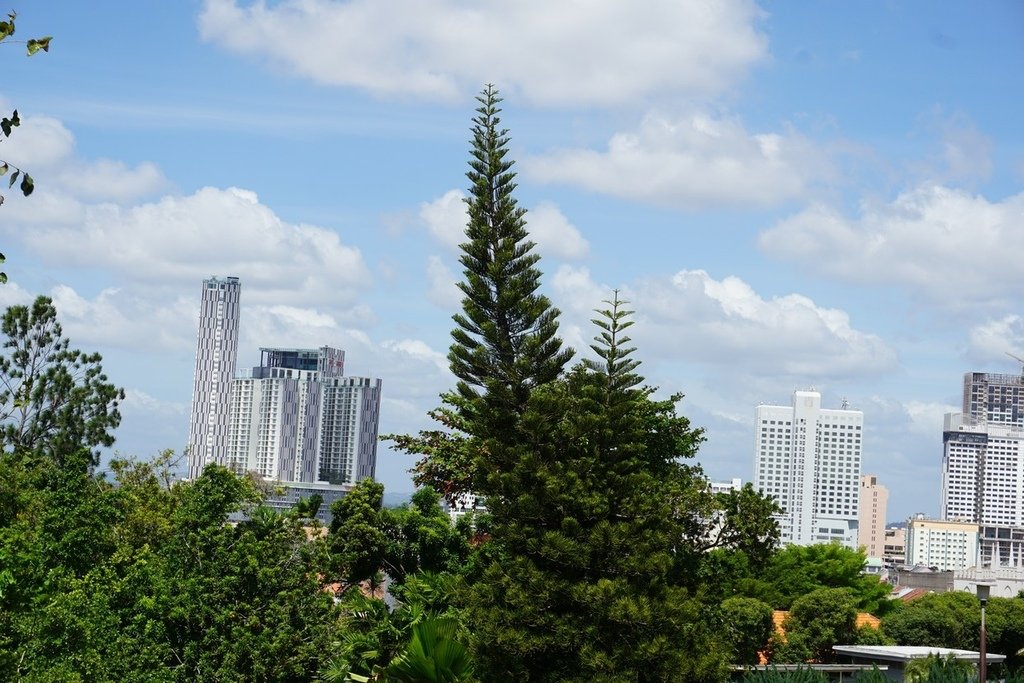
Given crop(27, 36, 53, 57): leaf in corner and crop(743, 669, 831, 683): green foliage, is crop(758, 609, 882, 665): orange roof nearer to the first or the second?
crop(743, 669, 831, 683): green foliage

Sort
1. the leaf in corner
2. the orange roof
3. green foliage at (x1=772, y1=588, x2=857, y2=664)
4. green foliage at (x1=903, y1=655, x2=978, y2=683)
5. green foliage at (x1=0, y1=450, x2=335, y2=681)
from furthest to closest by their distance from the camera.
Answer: green foliage at (x1=772, y1=588, x2=857, y2=664), the orange roof, green foliage at (x1=0, y1=450, x2=335, y2=681), green foliage at (x1=903, y1=655, x2=978, y2=683), the leaf in corner

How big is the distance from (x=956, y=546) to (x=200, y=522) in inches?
6663

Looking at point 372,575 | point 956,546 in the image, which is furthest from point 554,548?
point 956,546

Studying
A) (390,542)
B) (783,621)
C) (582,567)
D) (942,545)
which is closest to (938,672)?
(582,567)

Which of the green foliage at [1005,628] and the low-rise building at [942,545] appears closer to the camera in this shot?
the green foliage at [1005,628]

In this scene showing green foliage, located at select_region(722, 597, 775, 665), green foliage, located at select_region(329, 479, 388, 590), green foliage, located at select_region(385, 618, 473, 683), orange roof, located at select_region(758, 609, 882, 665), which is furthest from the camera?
orange roof, located at select_region(758, 609, 882, 665)

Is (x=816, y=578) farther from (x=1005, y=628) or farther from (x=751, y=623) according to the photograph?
(x=751, y=623)

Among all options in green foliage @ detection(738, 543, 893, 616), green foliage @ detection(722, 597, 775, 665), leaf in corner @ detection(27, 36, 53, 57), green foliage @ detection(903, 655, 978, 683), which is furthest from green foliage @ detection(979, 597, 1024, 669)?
leaf in corner @ detection(27, 36, 53, 57)

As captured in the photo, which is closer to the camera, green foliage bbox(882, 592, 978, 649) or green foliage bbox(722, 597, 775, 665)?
green foliage bbox(722, 597, 775, 665)

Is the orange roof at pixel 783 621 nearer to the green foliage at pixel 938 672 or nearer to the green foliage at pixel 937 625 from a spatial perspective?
the green foliage at pixel 937 625

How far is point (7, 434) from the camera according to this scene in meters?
26.4

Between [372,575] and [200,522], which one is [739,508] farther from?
[200,522]

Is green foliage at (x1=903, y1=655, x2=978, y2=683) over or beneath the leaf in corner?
beneath

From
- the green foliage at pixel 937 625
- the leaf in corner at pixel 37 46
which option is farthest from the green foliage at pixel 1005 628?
the leaf in corner at pixel 37 46
